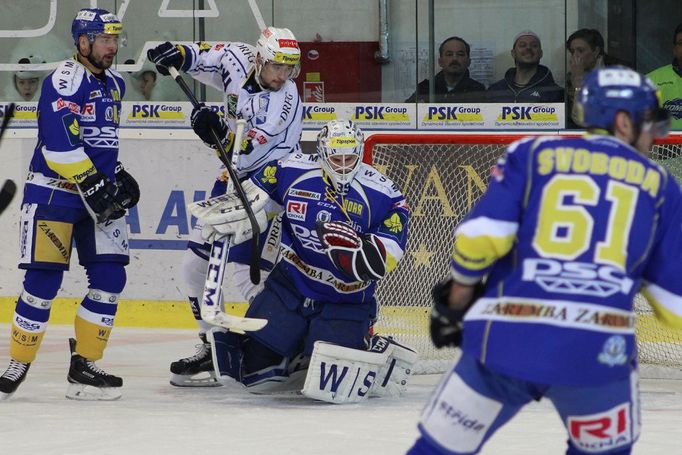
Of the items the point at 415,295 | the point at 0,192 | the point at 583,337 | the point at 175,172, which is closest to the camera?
the point at 583,337

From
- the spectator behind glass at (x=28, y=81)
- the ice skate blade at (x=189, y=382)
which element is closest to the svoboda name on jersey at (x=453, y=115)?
the spectator behind glass at (x=28, y=81)

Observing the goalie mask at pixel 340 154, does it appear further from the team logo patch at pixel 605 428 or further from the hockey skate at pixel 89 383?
the team logo patch at pixel 605 428

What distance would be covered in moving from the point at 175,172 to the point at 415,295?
1.41 meters

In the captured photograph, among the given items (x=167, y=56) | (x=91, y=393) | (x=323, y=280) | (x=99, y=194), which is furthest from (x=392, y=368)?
(x=167, y=56)

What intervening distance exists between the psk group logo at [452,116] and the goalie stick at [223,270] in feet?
6.67

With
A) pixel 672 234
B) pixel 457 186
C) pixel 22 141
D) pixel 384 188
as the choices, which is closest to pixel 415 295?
pixel 457 186

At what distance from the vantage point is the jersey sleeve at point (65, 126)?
14.9ft

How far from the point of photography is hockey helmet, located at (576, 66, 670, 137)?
8.27 ft

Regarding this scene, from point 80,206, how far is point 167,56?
2.28 ft

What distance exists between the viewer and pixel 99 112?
4648 mm

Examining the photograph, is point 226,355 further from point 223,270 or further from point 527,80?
point 527,80

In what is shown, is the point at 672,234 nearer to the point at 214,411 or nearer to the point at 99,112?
the point at 214,411

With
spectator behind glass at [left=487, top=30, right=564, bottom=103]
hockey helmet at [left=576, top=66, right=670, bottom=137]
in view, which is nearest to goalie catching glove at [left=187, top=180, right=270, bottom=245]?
hockey helmet at [left=576, top=66, right=670, bottom=137]

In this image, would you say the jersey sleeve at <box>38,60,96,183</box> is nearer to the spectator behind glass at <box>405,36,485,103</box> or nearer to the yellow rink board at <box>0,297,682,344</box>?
the yellow rink board at <box>0,297,682,344</box>
